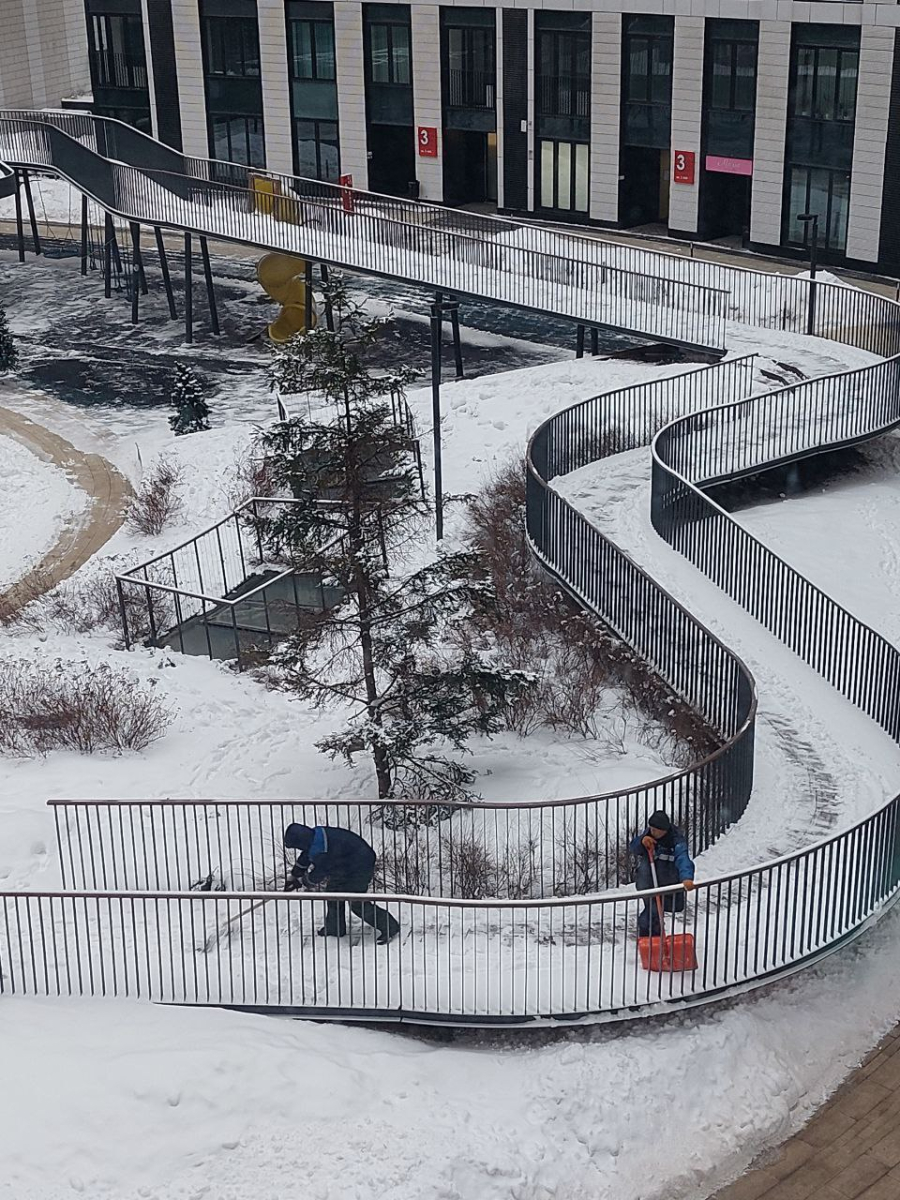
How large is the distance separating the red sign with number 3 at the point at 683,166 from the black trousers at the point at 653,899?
32.0 metres

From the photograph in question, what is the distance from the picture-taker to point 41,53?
6094 cm

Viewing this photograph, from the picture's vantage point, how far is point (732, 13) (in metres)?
39.9

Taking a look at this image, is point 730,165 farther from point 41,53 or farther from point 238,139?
point 41,53

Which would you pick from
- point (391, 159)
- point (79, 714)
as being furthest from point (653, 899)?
point (391, 159)

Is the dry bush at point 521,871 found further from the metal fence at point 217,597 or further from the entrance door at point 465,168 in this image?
the entrance door at point 465,168

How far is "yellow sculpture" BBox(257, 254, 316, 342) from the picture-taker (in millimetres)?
33850

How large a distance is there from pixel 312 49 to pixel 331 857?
3908 cm

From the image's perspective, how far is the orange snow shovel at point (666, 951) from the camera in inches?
497

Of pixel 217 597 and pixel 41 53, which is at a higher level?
pixel 41 53

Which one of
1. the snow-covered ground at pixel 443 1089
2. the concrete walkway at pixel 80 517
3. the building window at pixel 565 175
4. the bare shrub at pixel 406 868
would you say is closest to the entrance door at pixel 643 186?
the building window at pixel 565 175

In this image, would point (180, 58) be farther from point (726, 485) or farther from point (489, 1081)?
point (489, 1081)

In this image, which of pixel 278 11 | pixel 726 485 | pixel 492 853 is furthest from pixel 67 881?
pixel 278 11

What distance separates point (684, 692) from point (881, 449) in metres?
10.3

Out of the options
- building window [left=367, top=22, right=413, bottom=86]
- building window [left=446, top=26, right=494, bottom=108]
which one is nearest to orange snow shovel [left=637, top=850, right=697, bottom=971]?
building window [left=446, top=26, right=494, bottom=108]
